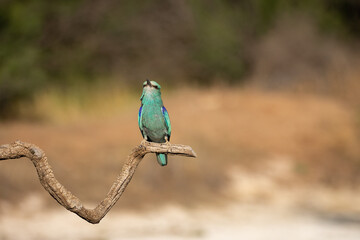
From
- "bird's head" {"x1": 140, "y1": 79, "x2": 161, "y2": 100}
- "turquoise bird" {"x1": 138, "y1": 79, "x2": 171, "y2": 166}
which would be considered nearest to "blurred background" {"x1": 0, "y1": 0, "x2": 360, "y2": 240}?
"turquoise bird" {"x1": 138, "y1": 79, "x2": 171, "y2": 166}

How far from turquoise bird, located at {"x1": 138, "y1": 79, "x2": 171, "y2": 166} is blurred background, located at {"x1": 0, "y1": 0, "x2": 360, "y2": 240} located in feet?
14.6

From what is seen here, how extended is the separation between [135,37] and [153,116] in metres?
13.5

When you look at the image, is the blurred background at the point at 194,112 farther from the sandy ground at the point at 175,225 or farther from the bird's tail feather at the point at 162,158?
the bird's tail feather at the point at 162,158

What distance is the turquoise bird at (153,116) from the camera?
3874 millimetres

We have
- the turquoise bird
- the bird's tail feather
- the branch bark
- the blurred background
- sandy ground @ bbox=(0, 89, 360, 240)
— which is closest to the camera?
the branch bark

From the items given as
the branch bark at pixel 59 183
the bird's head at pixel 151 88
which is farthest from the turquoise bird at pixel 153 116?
the branch bark at pixel 59 183

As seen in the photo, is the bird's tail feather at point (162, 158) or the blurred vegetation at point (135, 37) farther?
the blurred vegetation at point (135, 37)

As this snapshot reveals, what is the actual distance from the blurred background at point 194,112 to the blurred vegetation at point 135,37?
0.05m

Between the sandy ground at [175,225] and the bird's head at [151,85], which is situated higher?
the sandy ground at [175,225]

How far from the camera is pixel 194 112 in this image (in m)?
14.7

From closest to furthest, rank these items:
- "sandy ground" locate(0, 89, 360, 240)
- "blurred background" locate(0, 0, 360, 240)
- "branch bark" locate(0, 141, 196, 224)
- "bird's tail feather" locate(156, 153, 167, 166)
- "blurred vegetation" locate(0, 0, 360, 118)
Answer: "branch bark" locate(0, 141, 196, 224)
"bird's tail feather" locate(156, 153, 167, 166)
"sandy ground" locate(0, 89, 360, 240)
"blurred background" locate(0, 0, 360, 240)
"blurred vegetation" locate(0, 0, 360, 118)

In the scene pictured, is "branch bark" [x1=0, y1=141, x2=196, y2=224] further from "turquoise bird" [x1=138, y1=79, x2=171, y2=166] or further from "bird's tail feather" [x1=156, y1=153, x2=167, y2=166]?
"turquoise bird" [x1=138, y1=79, x2=171, y2=166]

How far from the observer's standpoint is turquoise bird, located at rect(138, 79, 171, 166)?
12.7ft

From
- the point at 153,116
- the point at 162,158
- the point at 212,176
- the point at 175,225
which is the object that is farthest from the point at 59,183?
the point at 212,176
